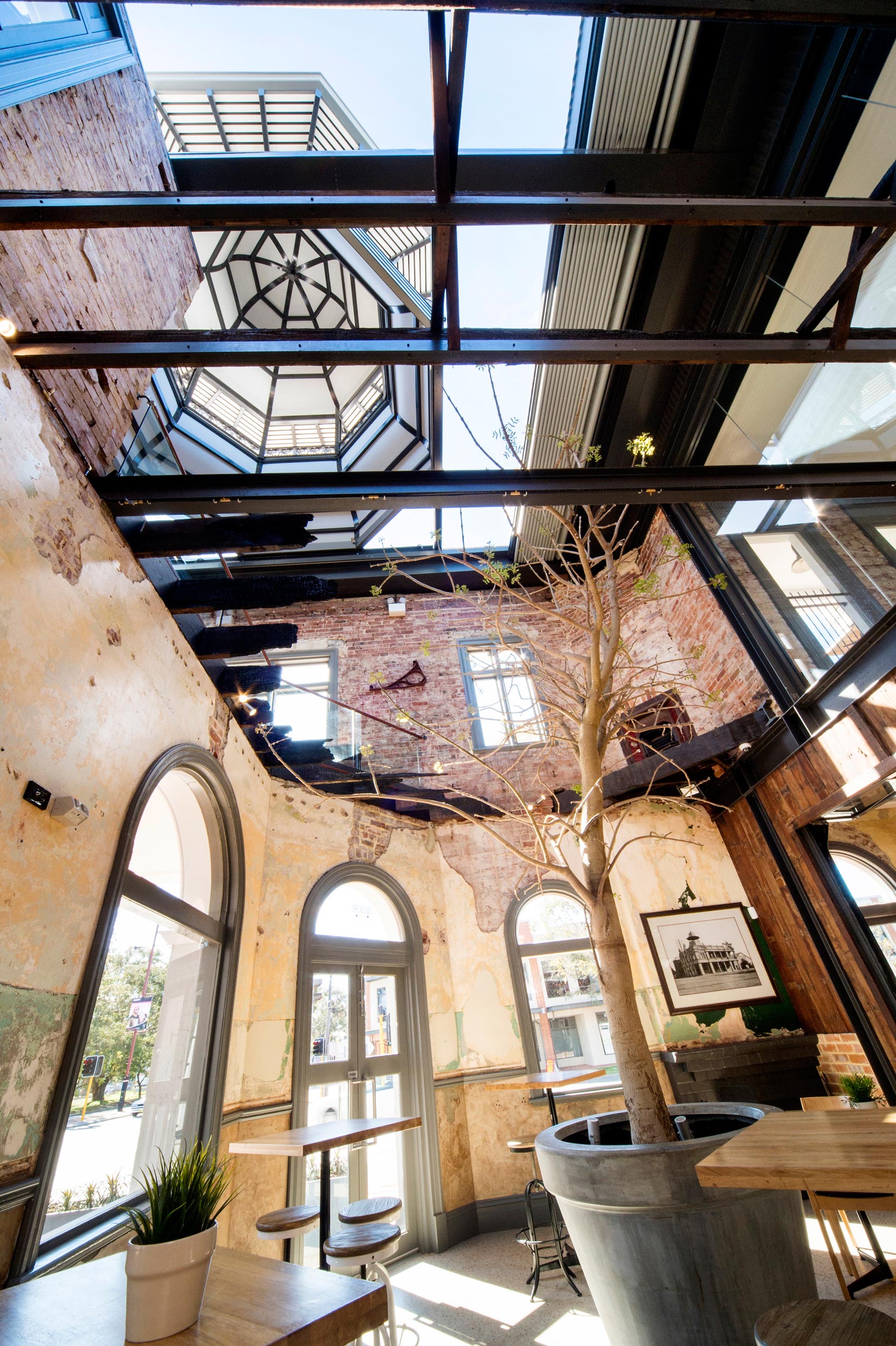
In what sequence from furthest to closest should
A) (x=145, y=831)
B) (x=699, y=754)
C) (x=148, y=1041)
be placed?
(x=699, y=754) → (x=145, y=831) → (x=148, y=1041)

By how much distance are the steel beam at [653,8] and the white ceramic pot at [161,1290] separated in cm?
313

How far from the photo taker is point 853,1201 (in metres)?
2.75

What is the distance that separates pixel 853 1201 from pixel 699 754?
3.19 m

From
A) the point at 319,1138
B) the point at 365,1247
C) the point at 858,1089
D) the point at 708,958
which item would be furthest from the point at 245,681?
the point at 858,1089

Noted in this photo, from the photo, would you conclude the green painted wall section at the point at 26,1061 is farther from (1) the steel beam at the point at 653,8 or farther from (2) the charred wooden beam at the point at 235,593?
(1) the steel beam at the point at 653,8

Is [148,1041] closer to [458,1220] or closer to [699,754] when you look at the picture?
[458,1220]

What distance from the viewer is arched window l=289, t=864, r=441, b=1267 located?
4.40 m

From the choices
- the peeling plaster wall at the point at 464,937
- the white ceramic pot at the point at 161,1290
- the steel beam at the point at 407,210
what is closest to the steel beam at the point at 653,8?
the steel beam at the point at 407,210

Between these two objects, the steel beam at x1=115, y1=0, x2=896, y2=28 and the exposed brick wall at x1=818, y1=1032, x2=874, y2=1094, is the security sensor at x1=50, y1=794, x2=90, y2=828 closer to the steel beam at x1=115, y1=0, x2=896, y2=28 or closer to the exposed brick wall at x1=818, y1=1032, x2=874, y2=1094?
the steel beam at x1=115, y1=0, x2=896, y2=28

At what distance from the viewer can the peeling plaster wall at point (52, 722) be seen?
2.13 m

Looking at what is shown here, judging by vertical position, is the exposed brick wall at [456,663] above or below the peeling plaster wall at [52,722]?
above

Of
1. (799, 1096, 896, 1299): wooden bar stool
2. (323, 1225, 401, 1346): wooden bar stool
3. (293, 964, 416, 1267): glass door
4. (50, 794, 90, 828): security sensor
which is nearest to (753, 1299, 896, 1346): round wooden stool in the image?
(799, 1096, 896, 1299): wooden bar stool

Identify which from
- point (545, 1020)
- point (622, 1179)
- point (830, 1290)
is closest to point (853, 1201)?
point (830, 1290)

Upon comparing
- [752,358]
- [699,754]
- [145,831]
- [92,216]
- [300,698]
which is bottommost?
[145,831]
